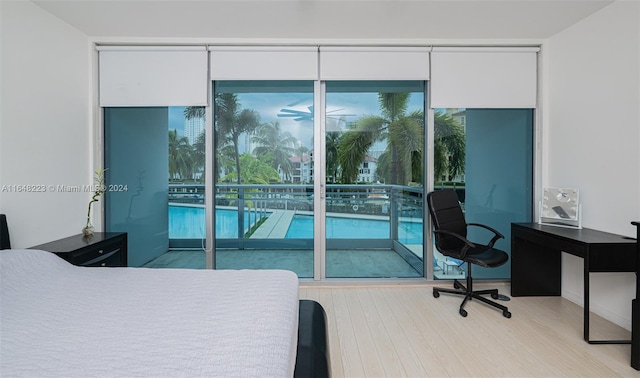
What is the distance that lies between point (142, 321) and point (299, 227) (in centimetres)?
233

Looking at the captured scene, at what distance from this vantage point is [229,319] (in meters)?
1.28

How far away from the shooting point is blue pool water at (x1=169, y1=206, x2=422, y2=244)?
3.49 meters

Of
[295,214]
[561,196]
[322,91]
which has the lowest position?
[295,214]

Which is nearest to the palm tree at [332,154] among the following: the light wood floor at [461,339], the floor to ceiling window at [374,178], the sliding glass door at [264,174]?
the floor to ceiling window at [374,178]

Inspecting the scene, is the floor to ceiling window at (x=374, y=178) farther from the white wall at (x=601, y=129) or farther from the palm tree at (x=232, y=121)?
the white wall at (x=601, y=129)

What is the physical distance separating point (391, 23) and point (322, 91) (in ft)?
3.24

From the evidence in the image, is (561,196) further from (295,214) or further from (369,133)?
(295,214)

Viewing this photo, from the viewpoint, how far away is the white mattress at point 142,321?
0.99 m

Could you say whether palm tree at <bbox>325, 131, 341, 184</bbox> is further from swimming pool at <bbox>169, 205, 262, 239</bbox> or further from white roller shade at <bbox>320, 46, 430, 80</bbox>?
swimming pool at <bbox>169, 205, 262, 239</bbox>

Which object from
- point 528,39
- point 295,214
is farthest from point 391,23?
point 295,214

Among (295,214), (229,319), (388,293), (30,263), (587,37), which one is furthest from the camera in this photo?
(295,214)

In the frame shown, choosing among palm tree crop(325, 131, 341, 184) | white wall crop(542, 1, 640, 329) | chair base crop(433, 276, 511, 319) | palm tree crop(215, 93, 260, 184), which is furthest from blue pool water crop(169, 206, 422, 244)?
white wall crop(542, 1, 640, 329)

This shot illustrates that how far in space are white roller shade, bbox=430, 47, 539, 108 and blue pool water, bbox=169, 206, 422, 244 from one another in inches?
60.5

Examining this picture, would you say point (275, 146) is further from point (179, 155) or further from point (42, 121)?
point (42, 121)
